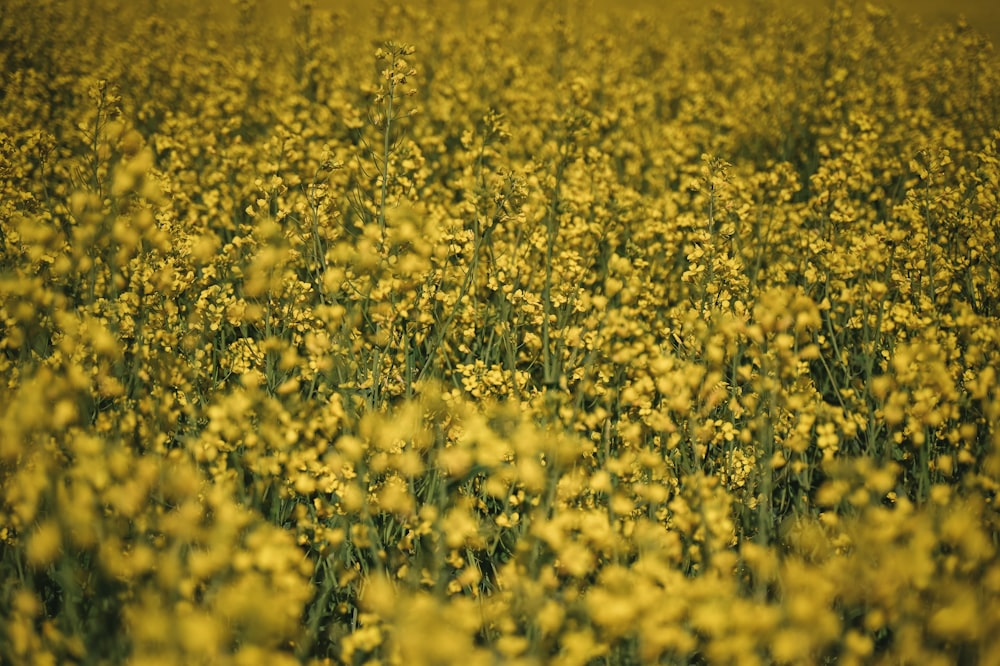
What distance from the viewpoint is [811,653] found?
2.22 metres

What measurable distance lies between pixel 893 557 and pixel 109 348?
8.70 feet

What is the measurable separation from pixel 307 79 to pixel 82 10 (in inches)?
245

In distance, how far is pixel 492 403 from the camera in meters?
3.24

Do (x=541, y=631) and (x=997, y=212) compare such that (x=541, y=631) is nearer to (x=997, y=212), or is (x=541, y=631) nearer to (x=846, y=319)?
(x=846, y=319)

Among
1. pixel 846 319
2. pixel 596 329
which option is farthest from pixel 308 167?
pixel 846 319

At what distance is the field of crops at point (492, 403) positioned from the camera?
2.07 m

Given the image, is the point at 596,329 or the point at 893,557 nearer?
the point at 893,557

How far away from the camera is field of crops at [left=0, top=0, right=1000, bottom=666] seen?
2.07m

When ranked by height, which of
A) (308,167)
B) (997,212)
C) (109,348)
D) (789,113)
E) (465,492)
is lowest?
(465,492)

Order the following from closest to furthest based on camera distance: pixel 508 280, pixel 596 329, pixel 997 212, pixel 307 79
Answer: pixel 596 329 → pixel 997 212 → pixel 508 280 → pixel 307 79

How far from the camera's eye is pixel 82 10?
10.5 meters

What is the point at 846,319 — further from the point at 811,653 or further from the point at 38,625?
the point at 38,625

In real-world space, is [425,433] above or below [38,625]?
above

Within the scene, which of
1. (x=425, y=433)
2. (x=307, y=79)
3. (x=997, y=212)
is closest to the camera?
(x=425, y=433)
